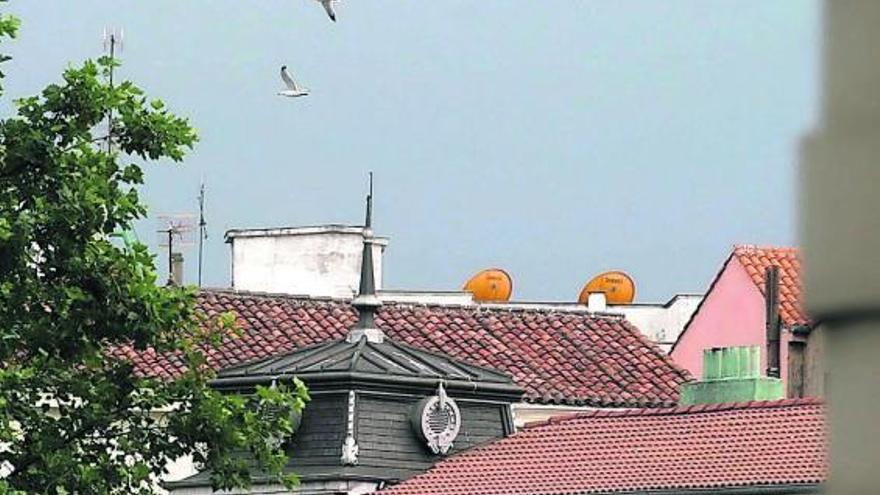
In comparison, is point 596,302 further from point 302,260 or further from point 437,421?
point 437,421

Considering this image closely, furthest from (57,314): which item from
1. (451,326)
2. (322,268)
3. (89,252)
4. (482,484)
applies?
(322,268)

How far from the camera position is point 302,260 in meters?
53.8

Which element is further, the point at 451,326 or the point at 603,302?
the point at 603,302

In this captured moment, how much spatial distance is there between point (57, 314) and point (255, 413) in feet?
6.26

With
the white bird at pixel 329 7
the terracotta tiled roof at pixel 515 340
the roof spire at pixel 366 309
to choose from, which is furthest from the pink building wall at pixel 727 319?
the white bird at pixel 329 7

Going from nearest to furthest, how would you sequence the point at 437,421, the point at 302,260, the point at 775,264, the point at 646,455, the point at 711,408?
the point at 646,455 < the point at 711,408 < the point at 437,421 < the point at 775,264 < the point at 302,260

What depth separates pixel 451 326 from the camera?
46.1 meters

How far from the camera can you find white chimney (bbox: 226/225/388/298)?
52562 mm

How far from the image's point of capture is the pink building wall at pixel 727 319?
50.1 meters

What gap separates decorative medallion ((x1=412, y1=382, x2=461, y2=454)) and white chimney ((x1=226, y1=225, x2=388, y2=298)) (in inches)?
647

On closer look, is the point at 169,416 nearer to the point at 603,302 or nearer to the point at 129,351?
the point at 129,351

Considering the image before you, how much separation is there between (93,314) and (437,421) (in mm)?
11462

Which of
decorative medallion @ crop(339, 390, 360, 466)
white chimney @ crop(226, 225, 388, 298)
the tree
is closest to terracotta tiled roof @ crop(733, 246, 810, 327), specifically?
white chimney @ crop(226, 225, 388, 298)

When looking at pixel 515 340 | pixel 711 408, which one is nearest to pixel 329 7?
pixel 711 408
